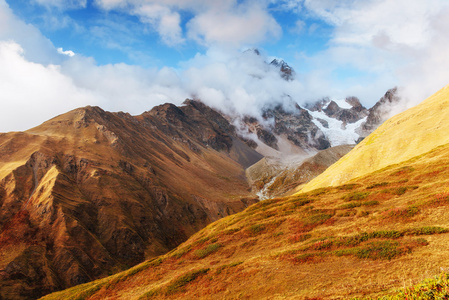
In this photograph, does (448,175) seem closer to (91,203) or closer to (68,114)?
(91,203)

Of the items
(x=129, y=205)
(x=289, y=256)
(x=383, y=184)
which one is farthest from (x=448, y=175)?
(x=129, y=205)

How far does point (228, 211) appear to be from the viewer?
461 ft

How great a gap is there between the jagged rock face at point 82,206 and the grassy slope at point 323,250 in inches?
1054

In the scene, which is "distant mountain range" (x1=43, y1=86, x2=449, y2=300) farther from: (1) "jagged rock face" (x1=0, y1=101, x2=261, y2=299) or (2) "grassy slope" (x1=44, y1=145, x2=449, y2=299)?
(1) "jagged rock face" (x1=0, y1=101, x2=261, y2=299)

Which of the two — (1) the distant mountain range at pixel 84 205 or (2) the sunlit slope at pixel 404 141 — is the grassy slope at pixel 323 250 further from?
(1) the distant mountain range at pixel 84 205

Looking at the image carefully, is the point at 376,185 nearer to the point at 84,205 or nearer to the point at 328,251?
the point at 328,251

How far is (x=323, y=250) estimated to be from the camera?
87.0 ft

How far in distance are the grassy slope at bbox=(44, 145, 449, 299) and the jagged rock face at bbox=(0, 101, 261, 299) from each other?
87.9ft

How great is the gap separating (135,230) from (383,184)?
7911cm

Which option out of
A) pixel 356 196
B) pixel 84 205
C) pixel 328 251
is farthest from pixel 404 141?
pixel 84 205

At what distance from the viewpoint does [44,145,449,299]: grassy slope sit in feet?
65.4

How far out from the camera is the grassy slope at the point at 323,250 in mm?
19933

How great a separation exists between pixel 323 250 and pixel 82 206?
8458 centimetres

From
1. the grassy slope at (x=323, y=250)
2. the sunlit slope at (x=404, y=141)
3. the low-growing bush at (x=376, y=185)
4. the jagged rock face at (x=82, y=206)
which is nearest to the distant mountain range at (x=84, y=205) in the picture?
the jagged rock face at (x=82, y=206)
